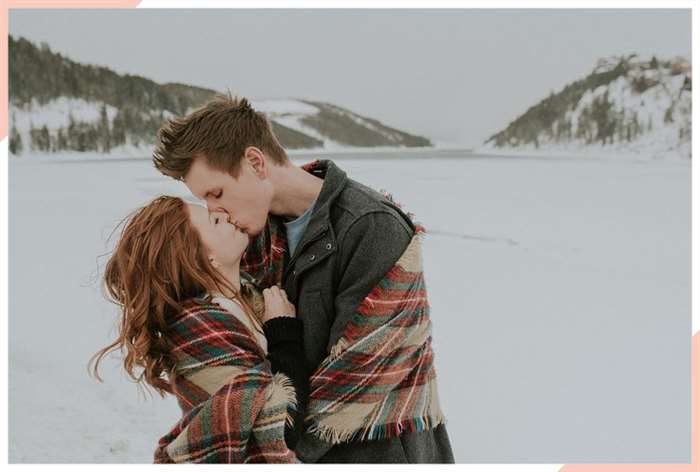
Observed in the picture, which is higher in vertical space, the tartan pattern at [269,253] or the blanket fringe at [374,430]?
the tartan pattern at [269,253]

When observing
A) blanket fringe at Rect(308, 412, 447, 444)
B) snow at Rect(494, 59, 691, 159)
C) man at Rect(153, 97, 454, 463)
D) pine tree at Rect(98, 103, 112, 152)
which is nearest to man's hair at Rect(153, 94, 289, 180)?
man at Rect(153, 97, 454, 463)

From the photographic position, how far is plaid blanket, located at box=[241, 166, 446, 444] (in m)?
1.40

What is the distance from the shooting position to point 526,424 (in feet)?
10.1

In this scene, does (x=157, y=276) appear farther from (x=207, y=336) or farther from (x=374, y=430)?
(x=374, y=430)

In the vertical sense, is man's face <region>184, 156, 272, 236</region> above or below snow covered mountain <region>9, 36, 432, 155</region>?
below

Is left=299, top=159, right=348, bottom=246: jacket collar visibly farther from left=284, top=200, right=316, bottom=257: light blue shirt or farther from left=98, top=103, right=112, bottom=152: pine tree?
left=98, top=103, right=112, bottom=152: pine tree

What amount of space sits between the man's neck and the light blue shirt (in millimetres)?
20

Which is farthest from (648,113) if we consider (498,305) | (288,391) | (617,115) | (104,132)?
(288,391)

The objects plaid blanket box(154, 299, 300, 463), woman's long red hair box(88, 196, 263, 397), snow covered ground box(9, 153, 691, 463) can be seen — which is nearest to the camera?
plaid blanket box(154, 299, 300, 463)

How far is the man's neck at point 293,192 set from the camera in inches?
60.2

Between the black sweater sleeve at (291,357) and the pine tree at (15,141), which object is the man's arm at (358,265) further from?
the pine tree at (15,141)

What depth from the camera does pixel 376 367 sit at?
1.42 m

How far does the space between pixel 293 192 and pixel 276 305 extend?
0.26 m

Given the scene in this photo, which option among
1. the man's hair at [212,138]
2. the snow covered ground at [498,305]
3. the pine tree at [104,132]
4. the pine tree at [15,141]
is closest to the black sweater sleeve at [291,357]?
the man's hair at [212,138]
